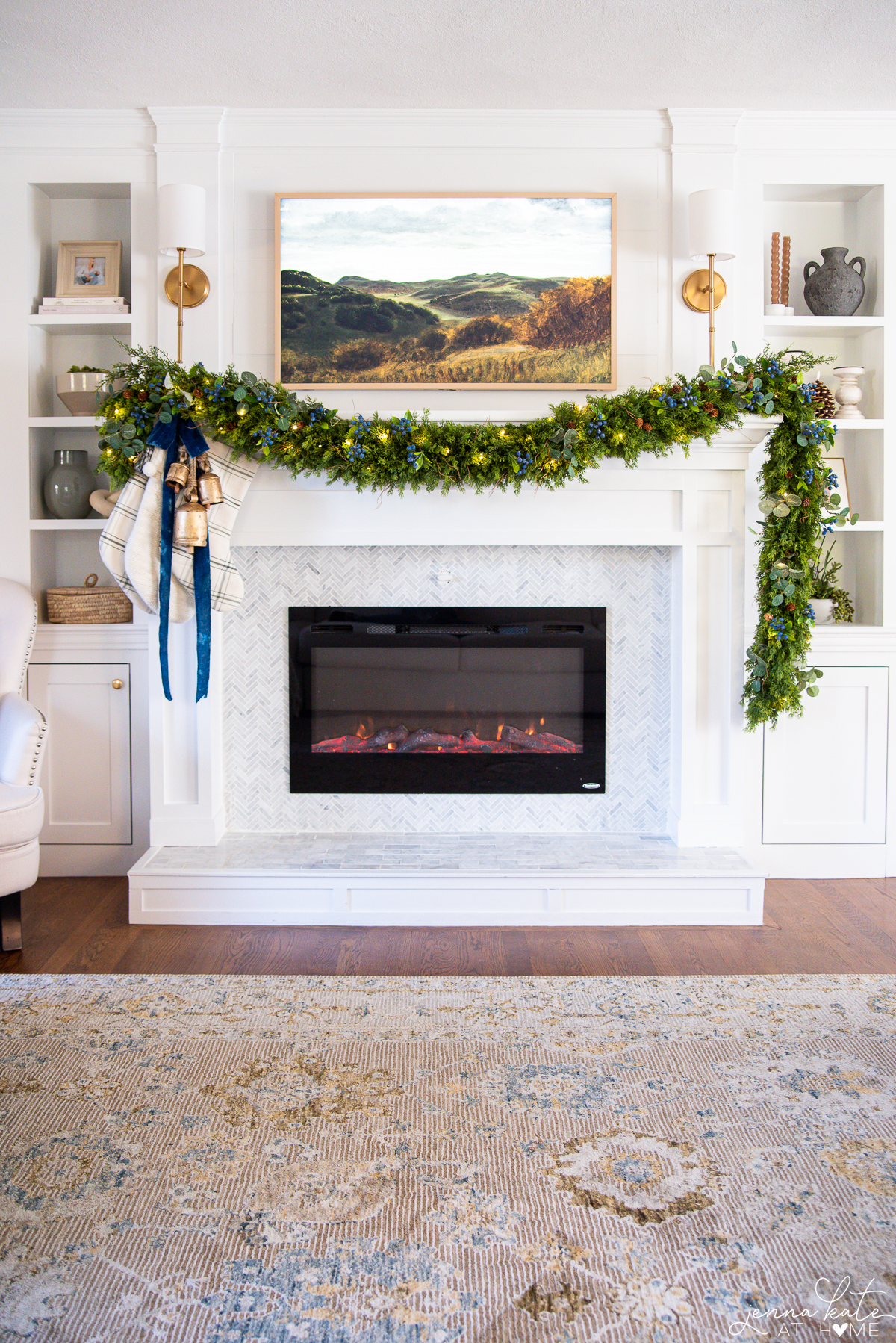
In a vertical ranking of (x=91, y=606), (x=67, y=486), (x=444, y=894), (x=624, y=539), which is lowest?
(x=444, y=894)

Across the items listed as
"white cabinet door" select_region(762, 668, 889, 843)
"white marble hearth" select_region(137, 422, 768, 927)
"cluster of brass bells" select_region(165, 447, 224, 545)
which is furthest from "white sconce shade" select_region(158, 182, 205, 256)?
"white cabinet door" select_region(762, 668, 889, 843)

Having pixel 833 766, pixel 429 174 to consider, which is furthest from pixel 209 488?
pixel 833 766

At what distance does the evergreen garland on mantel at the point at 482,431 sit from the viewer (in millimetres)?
2662

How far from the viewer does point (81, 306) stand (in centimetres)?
307

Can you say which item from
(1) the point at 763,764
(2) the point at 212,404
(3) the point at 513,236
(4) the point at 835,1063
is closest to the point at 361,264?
(3) the point at 513,236

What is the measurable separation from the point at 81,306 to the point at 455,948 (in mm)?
2454

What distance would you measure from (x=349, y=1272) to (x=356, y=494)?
2.14 meters

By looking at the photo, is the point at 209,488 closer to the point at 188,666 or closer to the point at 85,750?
the point at 188,666

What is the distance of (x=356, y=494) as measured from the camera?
2.90m

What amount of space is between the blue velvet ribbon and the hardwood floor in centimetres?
76

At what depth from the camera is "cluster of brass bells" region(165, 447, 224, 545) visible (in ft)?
8.84

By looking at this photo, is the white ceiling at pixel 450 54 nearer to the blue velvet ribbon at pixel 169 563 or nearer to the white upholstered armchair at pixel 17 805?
the blue velvet ribbon at pixel 169 563

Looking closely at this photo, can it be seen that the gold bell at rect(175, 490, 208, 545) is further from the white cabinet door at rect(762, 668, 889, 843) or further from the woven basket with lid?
the white cabinet door at rect(762, 668, 889, 843)

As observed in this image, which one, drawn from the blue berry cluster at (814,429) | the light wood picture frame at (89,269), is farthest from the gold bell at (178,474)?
the blue berry cluster at (814,429)
